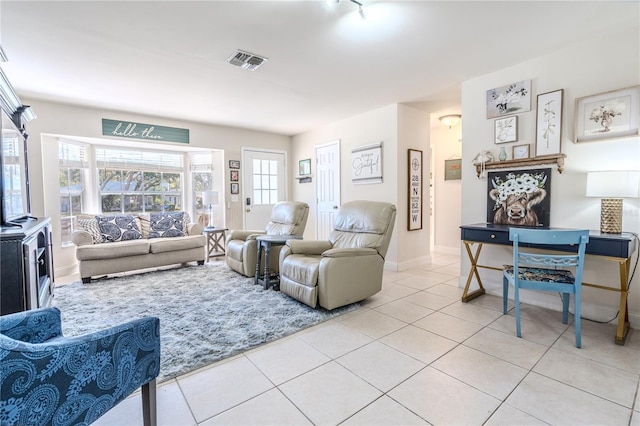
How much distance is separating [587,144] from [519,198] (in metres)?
0.69

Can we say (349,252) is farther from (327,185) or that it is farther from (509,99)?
(327,185)

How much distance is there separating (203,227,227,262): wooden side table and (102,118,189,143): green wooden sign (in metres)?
1.63

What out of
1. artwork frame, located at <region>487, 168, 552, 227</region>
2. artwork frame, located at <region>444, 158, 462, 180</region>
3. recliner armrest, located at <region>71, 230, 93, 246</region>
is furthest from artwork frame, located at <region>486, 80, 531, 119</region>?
recliner armrest, located at <region>71, 230, 93, 246</region>

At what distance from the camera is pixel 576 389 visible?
1.65 meters

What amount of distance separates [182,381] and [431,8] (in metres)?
2.95

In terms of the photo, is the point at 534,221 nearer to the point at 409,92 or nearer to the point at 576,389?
the point at 576,389

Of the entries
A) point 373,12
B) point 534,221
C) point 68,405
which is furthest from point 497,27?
point 68,405

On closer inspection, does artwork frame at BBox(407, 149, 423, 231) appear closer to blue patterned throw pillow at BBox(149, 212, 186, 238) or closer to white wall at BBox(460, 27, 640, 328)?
white wall at BBox(460, 27, 640, 328)

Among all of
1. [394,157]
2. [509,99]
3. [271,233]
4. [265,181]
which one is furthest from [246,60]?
[265,181]

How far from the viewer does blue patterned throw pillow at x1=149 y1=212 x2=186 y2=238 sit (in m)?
4.62

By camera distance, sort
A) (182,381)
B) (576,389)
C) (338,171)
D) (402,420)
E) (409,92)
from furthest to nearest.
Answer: (338,171) → (409,92) → (182,381) → (576,389) → (402,420)

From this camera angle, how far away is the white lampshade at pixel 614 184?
7.25ft

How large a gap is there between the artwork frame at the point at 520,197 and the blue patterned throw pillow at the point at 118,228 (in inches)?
189

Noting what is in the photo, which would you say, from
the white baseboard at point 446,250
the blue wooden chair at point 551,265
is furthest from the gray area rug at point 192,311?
the white baseboard at point 446,250
